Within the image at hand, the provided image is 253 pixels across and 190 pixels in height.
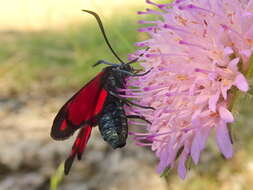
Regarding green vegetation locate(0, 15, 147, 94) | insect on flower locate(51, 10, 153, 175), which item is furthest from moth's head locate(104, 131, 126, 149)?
green vegetation locate(0, 15, 147, 94)

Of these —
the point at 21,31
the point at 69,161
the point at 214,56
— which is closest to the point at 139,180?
the point at 69,161

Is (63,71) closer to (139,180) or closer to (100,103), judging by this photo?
(139,180)

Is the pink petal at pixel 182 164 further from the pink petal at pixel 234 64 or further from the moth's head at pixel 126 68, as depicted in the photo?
the moth's head at pixel 126 68

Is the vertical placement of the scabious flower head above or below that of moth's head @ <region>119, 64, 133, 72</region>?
above

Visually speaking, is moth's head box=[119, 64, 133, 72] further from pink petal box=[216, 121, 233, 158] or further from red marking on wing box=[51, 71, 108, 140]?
pink petal box=[216, 121, 233, 158]

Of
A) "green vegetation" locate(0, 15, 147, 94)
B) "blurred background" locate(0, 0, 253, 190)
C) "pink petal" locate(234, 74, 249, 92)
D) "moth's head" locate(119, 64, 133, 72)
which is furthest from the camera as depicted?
"green vegetation" locate(0, 15, 147, 94)

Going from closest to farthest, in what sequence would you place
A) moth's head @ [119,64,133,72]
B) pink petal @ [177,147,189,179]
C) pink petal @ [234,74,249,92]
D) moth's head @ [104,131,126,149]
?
pink petal @ [234,74,249,92] < pink petal @ [177,147,189,179] < moth's head @ [104,131,126,149] < moth's head @ [119,64,133,72]

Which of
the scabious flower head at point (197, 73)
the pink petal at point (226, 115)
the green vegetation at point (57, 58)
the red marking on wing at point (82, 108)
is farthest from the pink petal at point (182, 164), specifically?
the green vegetation at point (57, 58)
